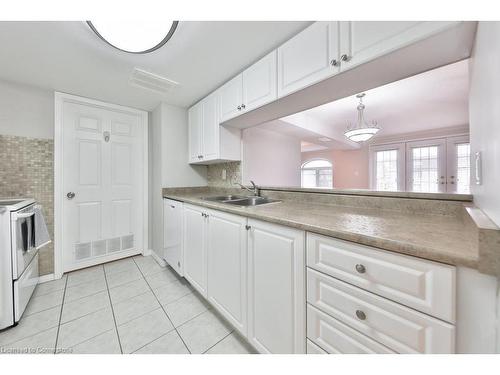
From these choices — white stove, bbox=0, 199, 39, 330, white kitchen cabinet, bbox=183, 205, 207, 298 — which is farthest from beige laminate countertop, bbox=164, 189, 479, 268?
white stove, bbox=0, 199, 39, 330

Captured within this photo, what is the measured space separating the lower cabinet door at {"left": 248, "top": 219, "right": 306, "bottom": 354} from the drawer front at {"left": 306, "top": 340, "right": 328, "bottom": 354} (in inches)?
0.9

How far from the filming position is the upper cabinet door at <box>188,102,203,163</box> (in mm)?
2309

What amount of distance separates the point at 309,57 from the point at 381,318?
4.38 feet

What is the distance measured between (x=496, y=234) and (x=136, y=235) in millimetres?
3087

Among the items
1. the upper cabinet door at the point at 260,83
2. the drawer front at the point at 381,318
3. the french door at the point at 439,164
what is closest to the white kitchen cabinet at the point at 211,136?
the upper cabinet door at the point at 260,83

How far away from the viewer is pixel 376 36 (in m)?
0.91

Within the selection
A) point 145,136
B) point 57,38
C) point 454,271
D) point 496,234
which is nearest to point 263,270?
point 454,271

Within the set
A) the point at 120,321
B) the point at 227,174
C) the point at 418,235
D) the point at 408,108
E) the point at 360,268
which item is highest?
the point at 408,108

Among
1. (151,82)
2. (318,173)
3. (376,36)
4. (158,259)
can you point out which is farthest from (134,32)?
(318,173)

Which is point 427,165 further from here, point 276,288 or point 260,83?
point 276,288

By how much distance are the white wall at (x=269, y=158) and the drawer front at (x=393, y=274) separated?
1.69 m

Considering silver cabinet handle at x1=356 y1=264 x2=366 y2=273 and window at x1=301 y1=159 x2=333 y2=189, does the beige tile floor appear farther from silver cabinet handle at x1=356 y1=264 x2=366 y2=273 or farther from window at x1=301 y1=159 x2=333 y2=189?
window at x1=301 y1=159 x2=333 y2=189
